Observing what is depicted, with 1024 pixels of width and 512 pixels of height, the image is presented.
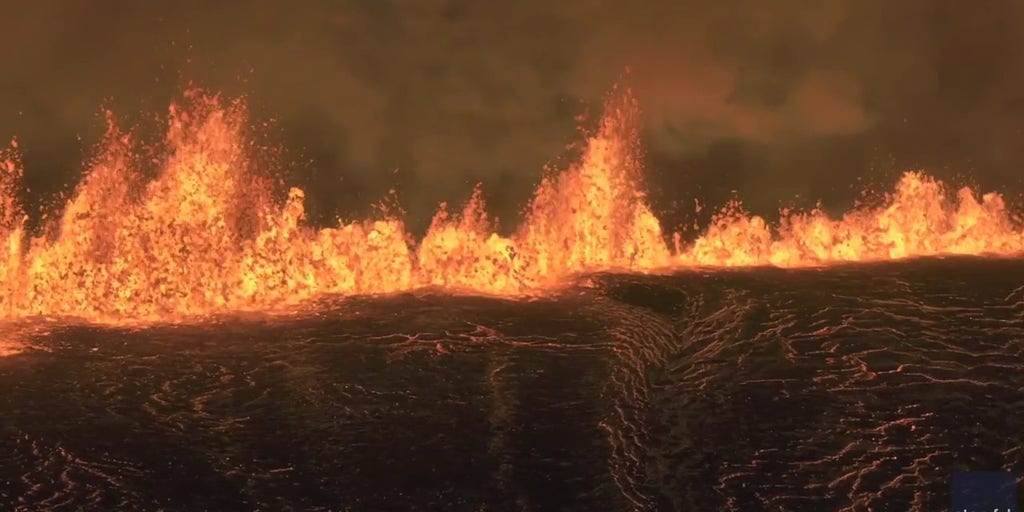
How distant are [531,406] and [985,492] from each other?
14.7 feet

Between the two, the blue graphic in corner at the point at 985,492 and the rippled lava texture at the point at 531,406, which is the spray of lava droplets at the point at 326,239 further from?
the blue graphic in corner at the point at 985,492

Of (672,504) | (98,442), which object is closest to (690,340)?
(672,504)

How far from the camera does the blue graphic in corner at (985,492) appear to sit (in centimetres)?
822

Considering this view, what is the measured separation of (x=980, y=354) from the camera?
1265 centimetres

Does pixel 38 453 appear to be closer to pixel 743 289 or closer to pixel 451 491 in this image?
pixel 451 491

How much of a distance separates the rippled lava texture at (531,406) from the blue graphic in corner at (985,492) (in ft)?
0.49

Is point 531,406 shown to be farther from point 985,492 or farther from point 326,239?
point 326,239

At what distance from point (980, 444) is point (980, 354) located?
136 inches

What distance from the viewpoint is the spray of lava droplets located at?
16547 millimetres

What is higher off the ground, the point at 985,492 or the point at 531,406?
the point at 531,406

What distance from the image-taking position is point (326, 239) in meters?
18.4

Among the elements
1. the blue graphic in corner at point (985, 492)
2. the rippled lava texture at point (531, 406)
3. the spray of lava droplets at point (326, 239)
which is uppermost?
the spray of lava droplets at point (326, 239)

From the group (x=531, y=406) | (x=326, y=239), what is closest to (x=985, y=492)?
(x=531, y=406)

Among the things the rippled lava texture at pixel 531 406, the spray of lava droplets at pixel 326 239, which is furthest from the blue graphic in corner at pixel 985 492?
the spray of lava droplets at pixel 326 239
